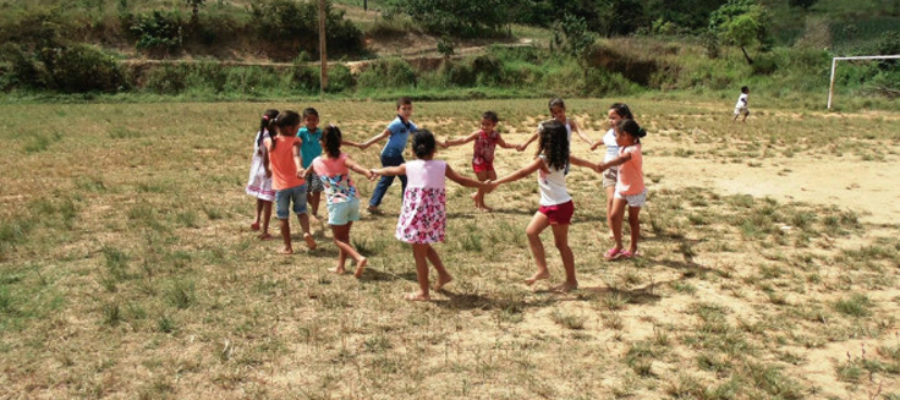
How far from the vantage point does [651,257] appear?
7.42 m

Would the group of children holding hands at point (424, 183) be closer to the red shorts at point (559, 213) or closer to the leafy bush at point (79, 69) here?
the red shorts at point (559, 213)

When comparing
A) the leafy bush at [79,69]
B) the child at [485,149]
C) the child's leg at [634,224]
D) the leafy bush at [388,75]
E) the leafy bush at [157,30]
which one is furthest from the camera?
the leafy bush at [157,30]

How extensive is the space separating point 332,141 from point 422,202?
138 cm

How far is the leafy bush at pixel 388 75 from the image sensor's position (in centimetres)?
4206

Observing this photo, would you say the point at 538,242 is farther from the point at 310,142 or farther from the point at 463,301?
the point at 310,142

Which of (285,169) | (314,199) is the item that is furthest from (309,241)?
(314,199)

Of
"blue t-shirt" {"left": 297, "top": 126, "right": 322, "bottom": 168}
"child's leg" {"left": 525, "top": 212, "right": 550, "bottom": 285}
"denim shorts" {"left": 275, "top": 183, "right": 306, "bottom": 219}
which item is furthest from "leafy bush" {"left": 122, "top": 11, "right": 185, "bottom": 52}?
"child's leg" {"left": 525, "top": 212, "right": 550, "bottom": 285}

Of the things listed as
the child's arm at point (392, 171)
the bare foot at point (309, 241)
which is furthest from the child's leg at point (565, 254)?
the bare foot at point (309, 241)

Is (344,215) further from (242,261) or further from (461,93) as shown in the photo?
(461,93)

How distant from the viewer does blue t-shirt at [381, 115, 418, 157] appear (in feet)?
30.1

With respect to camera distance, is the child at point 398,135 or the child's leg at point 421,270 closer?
the child's leg at point 421,270

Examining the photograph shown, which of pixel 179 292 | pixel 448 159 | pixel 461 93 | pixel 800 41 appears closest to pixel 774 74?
pixel 800 41

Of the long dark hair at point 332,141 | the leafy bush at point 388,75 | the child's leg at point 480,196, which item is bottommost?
the child's leg at point 480,196

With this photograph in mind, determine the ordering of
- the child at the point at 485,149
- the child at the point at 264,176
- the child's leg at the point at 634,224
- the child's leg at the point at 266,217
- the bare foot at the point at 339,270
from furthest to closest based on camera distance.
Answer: the child at the point at 485,149, the child's leg at the point at 266,217, the child at the point at 264,176, the child's leg at the point at 634,224, the bare foot at the point at 339,270
